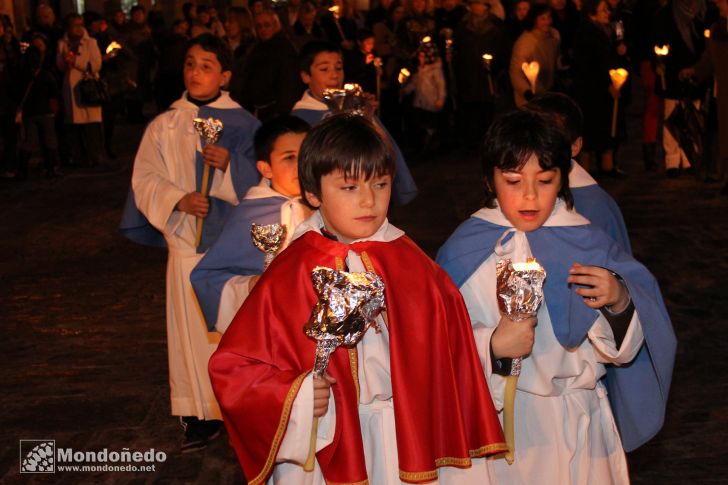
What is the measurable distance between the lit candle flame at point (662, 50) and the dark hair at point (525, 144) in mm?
9783

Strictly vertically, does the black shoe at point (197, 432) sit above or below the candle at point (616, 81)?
below

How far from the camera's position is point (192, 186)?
6.45 meters

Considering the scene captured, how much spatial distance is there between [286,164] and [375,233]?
170 cm

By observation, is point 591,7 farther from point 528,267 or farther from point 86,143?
point 528,267

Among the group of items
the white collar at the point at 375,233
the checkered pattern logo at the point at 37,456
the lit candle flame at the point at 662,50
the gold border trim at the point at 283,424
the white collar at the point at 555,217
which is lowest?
the checkered pattern logo at the point at 37,456

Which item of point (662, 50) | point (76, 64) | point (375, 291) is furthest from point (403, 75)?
point (375, 291)

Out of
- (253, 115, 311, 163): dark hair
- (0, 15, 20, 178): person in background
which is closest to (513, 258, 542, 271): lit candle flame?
(253, 115, 311, 163): dark hair

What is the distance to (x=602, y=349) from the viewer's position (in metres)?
3.98

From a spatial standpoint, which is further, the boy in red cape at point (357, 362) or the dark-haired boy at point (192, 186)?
the dark-haired boy at point (192, 186)

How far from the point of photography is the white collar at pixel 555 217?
4.07 metres

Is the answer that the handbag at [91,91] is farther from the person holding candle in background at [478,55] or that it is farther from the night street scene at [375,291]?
the person holding candle in background at [478,55]

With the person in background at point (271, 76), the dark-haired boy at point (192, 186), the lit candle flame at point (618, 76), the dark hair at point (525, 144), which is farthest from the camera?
the lit candle flame at point (618, 76)

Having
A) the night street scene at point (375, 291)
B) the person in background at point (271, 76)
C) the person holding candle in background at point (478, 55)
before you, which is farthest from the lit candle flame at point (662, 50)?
the person in background at point (271, 76)

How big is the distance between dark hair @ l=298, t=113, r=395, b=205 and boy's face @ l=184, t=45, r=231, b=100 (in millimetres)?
2849
